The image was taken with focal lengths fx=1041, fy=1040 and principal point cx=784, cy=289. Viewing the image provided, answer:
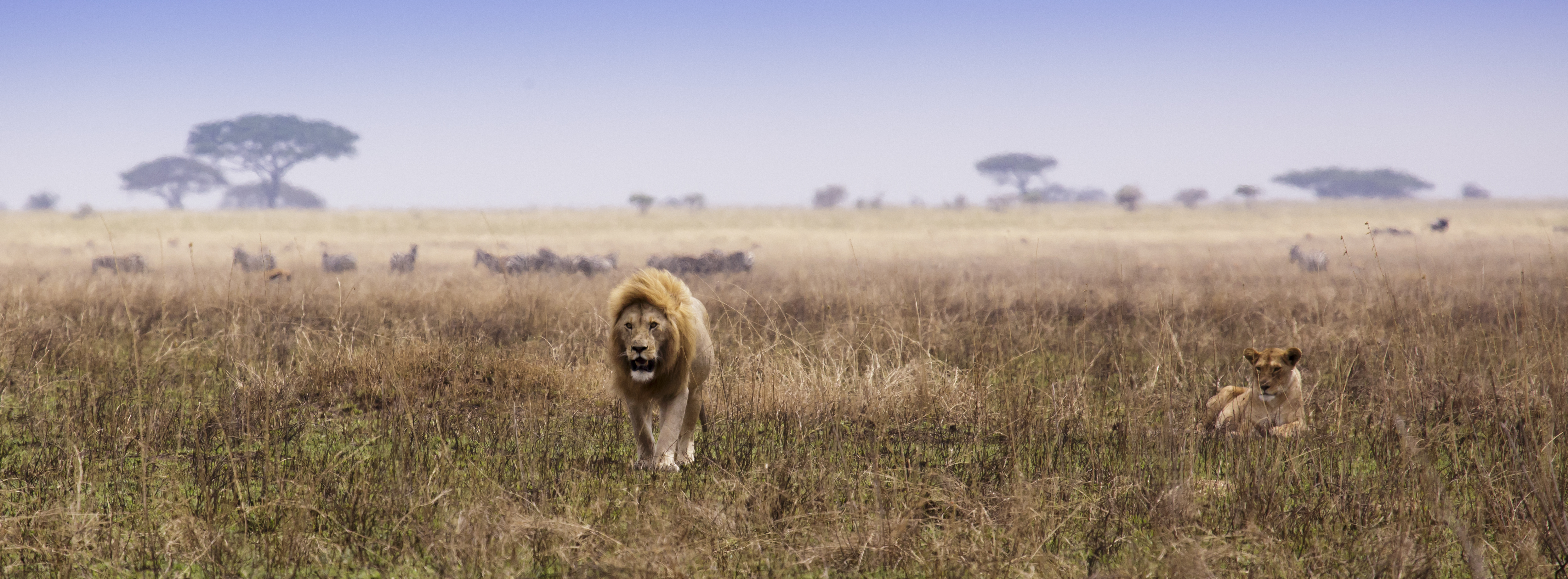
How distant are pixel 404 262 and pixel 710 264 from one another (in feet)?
22.9

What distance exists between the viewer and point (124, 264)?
2098cm

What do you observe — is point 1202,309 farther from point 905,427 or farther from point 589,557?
point 589,557

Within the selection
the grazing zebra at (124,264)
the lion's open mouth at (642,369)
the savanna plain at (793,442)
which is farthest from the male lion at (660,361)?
the grazing zebra at (124,264)

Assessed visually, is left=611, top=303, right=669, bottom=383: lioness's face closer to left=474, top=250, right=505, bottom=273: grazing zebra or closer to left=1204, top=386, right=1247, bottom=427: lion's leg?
left=1204, top=386, right=1247, bottom=427: lion's leg

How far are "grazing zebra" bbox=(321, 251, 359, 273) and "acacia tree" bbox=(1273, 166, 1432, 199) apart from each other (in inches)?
2931

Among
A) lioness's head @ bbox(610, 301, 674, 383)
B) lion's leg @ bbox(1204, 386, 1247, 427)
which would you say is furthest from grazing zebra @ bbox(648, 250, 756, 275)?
lioness's head @ bbox(610, 301, 674, 383)

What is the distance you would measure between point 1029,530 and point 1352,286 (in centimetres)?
1281

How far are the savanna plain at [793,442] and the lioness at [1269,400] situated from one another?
0.23 metres

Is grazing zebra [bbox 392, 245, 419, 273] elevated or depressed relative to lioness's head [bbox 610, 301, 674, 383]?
depressed

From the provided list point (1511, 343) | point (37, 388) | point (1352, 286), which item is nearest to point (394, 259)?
point (37, 388)

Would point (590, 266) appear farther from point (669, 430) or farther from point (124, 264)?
point (669, 430)

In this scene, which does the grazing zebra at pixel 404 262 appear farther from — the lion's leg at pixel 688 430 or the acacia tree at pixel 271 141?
the acacia tree at pixel 271 141

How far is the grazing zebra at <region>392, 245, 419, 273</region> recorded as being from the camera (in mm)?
22250

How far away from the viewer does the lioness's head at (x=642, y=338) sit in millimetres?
4699
